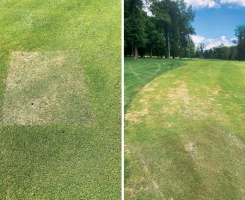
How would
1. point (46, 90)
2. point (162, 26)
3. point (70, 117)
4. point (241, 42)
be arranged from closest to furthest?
point (70, 117), point (46, 90), point (241, 42), point (162, 26)

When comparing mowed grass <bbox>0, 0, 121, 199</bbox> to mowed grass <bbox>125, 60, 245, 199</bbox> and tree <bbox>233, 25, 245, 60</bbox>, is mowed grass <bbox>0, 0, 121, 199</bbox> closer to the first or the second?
mowed grass <bbox>125, 60, 245, 199</bbox>

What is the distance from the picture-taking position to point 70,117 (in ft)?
12.5

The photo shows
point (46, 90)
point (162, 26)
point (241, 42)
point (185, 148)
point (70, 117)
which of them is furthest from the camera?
point (162, 26)

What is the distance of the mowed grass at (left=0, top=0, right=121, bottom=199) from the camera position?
10.2 ft

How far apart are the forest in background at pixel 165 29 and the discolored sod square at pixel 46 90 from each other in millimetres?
12753

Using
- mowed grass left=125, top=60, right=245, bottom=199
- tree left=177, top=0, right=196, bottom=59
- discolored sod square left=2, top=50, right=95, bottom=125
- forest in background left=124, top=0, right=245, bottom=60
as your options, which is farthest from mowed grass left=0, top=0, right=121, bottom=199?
tree left=177, top=0, right=196, bottom=59

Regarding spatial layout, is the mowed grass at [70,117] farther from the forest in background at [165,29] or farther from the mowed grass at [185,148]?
the forest in background at [165,29]

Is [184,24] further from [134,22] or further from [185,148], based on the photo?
[185,148]

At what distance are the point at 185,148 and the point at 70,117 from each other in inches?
102

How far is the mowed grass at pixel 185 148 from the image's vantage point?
7.88 ft

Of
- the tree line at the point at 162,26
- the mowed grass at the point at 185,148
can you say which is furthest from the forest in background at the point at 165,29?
the mowed grass at the point at 185,148

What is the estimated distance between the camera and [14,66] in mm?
4555

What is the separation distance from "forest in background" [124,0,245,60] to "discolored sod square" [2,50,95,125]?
12.8 meters

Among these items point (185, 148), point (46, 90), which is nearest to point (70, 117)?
point (46, 90)
